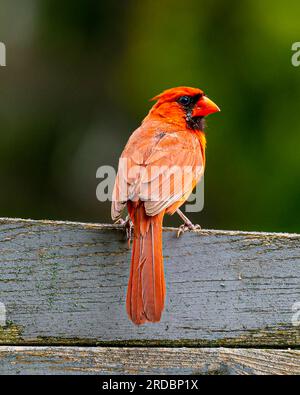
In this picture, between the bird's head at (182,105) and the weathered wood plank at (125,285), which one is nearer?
the weathered wood plank at (125,285)

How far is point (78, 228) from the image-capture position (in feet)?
9.00

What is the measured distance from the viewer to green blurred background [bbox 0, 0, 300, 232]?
18.2 feet

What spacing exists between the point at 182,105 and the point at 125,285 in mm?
1619

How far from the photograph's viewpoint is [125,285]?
9.04 ft

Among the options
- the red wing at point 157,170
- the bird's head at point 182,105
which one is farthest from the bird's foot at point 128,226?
the bird's head at point 182,105

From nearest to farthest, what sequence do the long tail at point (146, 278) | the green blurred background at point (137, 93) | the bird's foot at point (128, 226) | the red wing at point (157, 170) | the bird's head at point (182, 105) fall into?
1. the long tail at point (146, 278)
2. the bird's foot at point (128, 226)
3. the red wing at point (157, 170)
4. the bird's head at point (182, 105)
5. the green blurred background at point (137, 93)

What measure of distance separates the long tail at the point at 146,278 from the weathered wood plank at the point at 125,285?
0.20 feet

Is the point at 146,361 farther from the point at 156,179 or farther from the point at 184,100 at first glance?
the point at 184,100

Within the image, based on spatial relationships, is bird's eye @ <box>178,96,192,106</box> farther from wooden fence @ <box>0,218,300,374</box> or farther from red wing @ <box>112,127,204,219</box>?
wooden fence @ <box>0,218,300,374</box>

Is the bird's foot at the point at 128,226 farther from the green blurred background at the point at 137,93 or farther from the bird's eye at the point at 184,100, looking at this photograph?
the green blurred background at the point at 137,93

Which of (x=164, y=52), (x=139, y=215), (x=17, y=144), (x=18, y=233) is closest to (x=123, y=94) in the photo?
(x=164, y=52)

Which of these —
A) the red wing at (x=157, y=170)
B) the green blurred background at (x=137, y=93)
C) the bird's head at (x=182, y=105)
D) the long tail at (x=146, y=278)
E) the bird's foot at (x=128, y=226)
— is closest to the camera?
the long tail at (x=146, y=278)

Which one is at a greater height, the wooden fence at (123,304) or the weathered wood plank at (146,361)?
the wooden fence at (123,304)

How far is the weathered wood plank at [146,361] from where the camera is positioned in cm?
261
